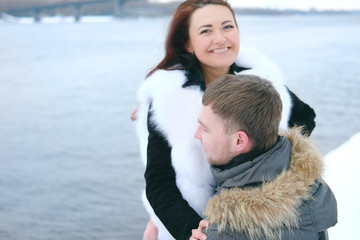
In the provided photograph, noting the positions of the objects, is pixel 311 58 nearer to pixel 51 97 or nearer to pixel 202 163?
pixel 51 97

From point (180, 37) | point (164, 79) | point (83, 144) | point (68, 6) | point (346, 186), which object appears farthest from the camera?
point (68, 6)

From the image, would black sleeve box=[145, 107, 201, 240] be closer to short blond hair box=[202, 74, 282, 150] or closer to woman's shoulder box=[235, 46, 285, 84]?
short blond hair box=[202, 74, 282, 150]

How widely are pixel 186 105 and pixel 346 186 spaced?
4.18 feet

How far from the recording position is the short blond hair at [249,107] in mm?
1091

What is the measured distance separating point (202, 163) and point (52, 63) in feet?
50.6

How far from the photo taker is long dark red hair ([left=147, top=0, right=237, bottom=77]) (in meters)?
1.63

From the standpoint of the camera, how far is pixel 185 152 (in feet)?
4.56

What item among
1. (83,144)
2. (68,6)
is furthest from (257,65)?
(68,6)

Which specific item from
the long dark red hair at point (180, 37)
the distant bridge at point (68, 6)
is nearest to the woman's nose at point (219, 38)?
the long dark red hair at point (180, 37)

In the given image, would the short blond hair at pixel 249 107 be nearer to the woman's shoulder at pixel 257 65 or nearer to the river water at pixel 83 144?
the river water at pixel 83 144

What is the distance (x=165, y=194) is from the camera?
1.40m

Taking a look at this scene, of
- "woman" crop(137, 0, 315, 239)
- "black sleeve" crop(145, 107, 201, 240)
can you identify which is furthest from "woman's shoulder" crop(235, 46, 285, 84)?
"black sleeve" crop(145, 107, 201, 240)

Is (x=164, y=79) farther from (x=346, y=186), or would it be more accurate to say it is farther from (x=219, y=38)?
(x=346, y=186)

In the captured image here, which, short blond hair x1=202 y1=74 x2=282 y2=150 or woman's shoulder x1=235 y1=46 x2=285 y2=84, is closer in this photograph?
short blond hair x1=202 y1=74 x2=282 y2=150
